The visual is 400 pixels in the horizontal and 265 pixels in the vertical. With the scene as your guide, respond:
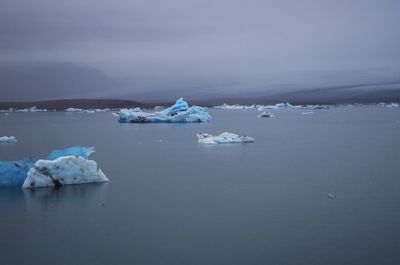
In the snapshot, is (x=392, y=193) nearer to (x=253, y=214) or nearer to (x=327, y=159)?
(x=253, y=214)

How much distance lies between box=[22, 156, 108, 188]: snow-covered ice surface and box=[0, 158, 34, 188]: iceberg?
237 millimetres

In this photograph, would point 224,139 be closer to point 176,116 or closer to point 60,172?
point 60,172

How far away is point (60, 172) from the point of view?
9.52 m

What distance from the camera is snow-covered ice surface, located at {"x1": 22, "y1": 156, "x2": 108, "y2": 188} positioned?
925 cm

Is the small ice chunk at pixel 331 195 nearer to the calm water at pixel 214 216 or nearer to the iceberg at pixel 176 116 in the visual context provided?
the calm water at pixel 214 216

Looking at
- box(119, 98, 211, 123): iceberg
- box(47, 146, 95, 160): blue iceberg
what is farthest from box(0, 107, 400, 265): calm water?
box(119, 98, 211, 123): iceberg

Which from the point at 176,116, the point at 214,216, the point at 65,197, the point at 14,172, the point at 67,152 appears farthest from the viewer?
the point at 176,116

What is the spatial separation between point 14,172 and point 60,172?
2.85 ft

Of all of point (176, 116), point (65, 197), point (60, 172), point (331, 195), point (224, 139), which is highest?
point (176, 116)

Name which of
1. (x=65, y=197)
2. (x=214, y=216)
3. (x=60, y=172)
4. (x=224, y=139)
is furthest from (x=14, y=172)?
(x=224, y=139)

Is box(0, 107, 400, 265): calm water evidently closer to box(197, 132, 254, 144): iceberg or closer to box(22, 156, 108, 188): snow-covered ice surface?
box(22, 156, 108, 188): snow-covered ice surface

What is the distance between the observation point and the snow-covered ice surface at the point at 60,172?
9.25m

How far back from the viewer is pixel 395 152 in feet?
50.5

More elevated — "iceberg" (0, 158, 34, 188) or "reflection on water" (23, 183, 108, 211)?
"iceberg" (0, 158, 34, 188)
